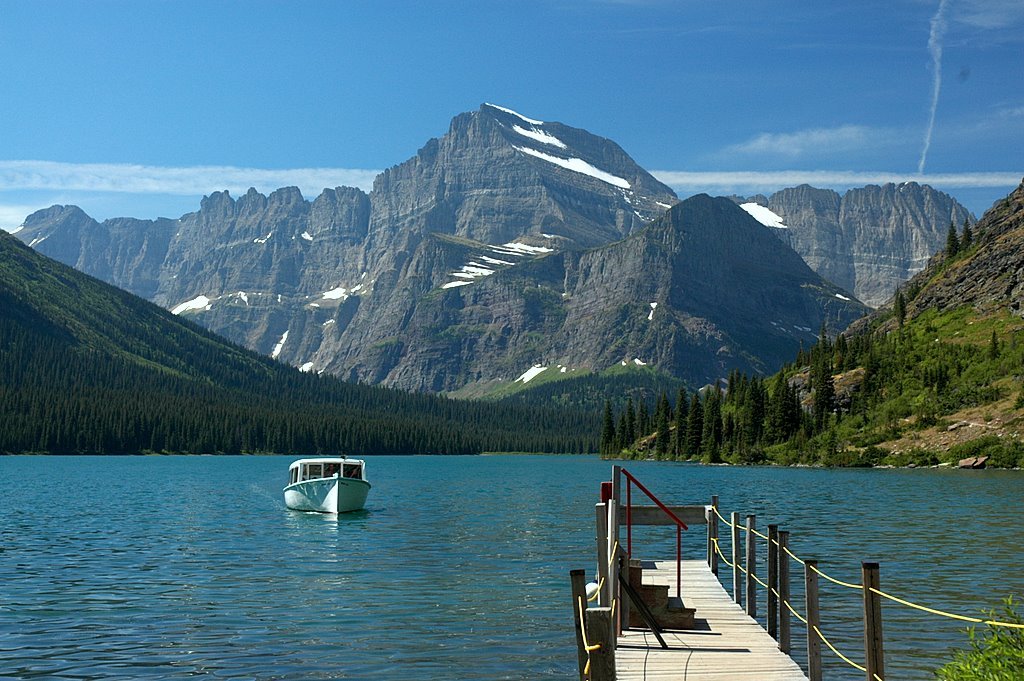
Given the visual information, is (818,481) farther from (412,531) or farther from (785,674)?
(785,674)

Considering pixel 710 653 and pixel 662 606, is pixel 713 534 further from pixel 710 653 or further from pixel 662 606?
pixel 710 653

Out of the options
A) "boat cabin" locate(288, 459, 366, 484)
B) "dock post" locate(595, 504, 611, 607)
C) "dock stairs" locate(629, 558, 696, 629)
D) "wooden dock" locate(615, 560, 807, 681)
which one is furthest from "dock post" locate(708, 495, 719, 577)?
"boat cabin" locate(288, 459, 366, 484)

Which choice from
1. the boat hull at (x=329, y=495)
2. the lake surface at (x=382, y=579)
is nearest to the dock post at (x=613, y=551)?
the lake surface at (x=382, y=579)

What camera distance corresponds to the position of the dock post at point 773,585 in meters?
28.7

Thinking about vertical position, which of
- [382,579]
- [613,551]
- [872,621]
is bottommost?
[382,579]

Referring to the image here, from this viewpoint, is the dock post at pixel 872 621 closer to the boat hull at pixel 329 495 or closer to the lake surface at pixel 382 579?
the lake surface at pixel 382 579

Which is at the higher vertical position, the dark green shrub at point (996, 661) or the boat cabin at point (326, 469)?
the boat cabin at point (326, 469)

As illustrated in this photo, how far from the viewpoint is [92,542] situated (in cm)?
6328

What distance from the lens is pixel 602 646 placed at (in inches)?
612

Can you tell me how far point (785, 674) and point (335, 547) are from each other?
43.0 m

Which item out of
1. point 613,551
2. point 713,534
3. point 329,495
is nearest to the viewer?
point 613,551

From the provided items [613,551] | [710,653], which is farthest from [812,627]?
[613,551]

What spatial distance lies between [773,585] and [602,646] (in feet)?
52.0

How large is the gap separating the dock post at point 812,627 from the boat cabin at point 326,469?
7307cm
